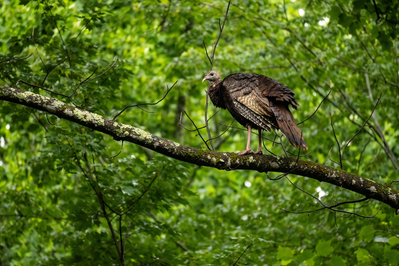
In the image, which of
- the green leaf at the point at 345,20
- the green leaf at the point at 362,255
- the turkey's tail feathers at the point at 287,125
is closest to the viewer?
the turkey's tail feathers at the point at 287,125

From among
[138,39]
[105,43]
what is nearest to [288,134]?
[138,39]

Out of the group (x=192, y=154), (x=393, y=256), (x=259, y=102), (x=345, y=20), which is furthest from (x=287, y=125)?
(x=345, y=20)

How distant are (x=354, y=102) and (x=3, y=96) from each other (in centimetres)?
578

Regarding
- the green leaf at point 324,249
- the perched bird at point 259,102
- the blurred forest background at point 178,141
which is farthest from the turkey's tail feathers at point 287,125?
the green leaf at point 324,249

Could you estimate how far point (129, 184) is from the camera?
4.42m

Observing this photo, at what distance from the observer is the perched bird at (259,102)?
3768 millimetres

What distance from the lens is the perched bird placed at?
3768 millimetres

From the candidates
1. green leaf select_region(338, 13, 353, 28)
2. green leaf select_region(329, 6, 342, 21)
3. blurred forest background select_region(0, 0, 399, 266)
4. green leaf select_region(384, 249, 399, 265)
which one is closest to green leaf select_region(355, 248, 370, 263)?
blurred forest background select_region(0, 0, 399, 266)

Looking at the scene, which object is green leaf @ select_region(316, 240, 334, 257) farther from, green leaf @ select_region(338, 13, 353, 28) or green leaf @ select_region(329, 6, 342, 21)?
green leaf @ select_region(329, 6, 342, 21)

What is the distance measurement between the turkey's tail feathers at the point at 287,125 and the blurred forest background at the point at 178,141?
333mm

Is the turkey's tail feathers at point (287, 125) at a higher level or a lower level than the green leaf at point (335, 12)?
lower

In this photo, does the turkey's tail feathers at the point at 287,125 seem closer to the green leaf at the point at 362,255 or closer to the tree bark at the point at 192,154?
the tree bark at the point at 192,154

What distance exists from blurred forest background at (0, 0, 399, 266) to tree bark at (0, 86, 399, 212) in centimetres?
28

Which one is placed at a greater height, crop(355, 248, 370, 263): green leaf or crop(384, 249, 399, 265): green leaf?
crop(355, 248, 370, 263): green leaf
